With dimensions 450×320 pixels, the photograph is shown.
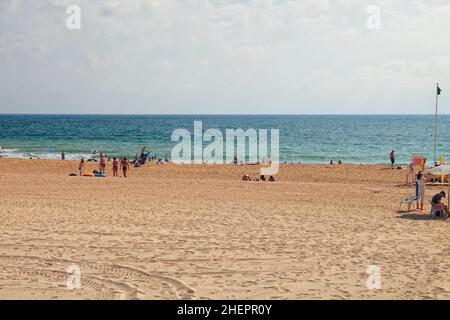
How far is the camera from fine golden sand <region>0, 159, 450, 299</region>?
26.2ft

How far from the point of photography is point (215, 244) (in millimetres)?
10578

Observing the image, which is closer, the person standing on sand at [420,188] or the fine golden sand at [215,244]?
the fine golden sand at [215,244]

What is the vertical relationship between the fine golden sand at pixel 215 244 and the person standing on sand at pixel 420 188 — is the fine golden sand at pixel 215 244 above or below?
below

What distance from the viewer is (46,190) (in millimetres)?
18141

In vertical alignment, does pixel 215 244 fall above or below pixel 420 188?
below

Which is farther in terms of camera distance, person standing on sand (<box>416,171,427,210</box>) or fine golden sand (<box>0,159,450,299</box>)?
person standing on sand (<box>416,171,427,210</box>)

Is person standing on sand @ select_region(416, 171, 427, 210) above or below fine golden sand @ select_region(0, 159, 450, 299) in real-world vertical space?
above

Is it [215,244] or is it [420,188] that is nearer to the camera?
[215,244]

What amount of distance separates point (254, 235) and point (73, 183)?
1093 cm

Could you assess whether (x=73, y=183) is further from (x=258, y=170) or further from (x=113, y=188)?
(x=258, y=170)

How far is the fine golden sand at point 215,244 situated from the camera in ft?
26.2
